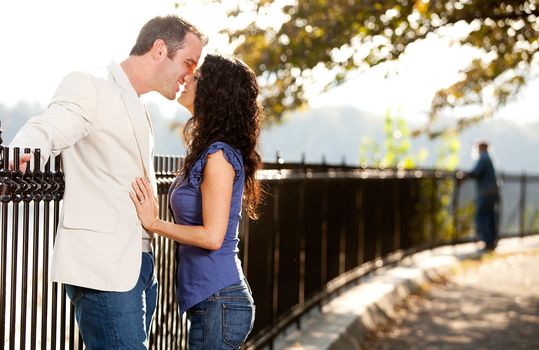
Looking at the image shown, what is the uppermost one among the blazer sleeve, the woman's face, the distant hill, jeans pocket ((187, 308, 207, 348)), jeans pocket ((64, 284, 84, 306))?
the distant hill

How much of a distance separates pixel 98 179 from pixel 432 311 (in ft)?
25.9

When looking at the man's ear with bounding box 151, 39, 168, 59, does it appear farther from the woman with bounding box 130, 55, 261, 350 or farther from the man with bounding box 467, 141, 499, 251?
the man with bounding box 467, 141, 499, 251

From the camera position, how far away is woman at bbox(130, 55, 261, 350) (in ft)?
13.3

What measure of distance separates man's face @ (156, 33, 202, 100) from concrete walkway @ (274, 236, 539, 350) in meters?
4.14

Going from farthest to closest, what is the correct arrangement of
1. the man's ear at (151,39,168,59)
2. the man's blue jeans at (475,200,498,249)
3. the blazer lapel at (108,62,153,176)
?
the man's blue jeans at (475,200,498,249) → the man's ear at (151,39,168,59) → the blazer lapel at (108,62,153,176)

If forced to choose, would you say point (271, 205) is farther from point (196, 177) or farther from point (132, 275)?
point (132, 275)

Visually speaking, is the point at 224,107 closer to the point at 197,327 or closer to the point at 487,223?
the point at 197,327

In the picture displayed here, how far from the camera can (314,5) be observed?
12.0m

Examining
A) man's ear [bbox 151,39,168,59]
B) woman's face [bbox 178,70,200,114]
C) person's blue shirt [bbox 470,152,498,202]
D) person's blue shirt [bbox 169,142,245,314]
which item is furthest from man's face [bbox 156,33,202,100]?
person's blue shirt [bbox 470,152,498,202]

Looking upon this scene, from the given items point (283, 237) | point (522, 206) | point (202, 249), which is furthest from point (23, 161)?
point (522, 206)

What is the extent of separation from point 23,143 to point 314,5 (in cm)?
882

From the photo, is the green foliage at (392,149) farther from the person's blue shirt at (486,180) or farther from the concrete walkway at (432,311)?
the concrete walkway at (432,311)

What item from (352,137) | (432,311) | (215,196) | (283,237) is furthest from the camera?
(352,137)

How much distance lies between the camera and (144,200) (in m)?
3.79
